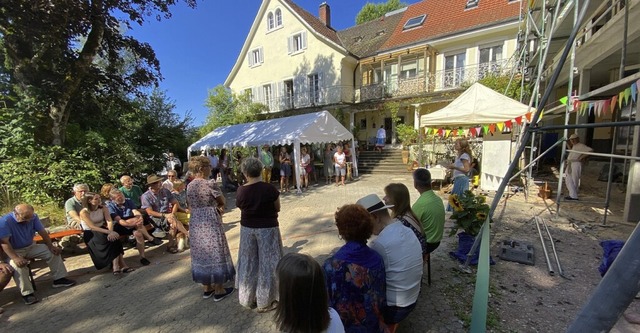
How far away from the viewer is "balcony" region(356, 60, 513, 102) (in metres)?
13.1

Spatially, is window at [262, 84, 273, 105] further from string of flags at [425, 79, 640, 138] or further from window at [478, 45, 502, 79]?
string of flags at [425, 79, 640, 138]

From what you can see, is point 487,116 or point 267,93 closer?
point 487,116

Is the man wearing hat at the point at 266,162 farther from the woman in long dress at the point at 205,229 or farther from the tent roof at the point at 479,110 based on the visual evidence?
the woman in long dress at the point at 205,229

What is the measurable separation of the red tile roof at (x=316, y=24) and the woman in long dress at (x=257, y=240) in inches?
673

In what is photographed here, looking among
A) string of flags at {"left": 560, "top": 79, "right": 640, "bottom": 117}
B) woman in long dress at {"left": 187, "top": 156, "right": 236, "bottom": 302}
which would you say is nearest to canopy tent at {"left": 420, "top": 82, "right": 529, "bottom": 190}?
string of flags at {"left": 560, "top": 79, "right": 640, "bottom": 117}

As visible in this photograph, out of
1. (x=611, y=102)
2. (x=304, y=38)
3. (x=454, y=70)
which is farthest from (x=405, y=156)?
(x=304, y=38)

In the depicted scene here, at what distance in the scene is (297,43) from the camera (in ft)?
61.8

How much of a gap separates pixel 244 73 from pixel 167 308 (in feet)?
69.4

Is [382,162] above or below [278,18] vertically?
below

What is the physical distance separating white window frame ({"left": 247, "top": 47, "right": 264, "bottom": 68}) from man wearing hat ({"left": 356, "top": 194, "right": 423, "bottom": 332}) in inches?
817

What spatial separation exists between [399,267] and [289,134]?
7908mm

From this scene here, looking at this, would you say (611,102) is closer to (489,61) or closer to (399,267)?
(399,267)

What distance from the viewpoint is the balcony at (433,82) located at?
13133 millimetres

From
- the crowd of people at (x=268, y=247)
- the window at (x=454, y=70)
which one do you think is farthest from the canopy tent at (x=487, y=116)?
the window at (x=454, y=70)
